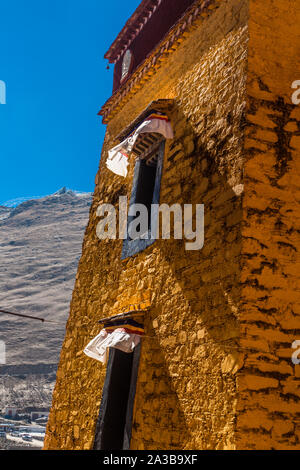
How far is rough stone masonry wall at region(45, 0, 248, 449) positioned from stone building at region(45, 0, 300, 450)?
0.06 feet

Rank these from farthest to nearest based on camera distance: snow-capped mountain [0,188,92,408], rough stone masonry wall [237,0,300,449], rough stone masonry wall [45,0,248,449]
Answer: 1. snow-capped mountain [0,188,92,408]
2. rough stone masonry wall [45,0,248,449]
3. rough stone masonry wall [237,0,300,449]

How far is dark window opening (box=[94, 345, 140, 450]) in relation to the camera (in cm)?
581

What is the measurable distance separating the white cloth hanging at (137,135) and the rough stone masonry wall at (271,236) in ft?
5.22

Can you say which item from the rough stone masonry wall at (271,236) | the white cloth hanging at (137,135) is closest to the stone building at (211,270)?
the rough stone masonry wall at (271,236)

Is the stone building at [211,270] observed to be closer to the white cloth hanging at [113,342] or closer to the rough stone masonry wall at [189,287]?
the rough stone masonry wall at [189,287]

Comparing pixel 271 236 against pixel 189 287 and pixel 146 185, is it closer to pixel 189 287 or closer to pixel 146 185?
pixel 189 287

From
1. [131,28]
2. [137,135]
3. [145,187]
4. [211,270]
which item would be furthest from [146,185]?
[131,28]

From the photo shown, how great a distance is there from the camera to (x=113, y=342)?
18.0 feet

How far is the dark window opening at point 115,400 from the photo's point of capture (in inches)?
229

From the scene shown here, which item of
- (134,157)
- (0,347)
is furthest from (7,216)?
(134,157)

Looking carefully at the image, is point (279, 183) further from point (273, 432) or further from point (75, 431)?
point (75, 431)

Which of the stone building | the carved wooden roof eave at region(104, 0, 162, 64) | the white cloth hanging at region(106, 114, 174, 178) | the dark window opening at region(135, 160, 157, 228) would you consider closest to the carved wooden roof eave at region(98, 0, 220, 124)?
the stone building

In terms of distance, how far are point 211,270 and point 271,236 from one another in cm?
73

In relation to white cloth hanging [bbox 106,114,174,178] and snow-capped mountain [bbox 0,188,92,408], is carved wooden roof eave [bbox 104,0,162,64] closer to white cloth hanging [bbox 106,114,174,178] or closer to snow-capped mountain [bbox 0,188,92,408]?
white cloth hanging [bbox 106,114,174,178]
